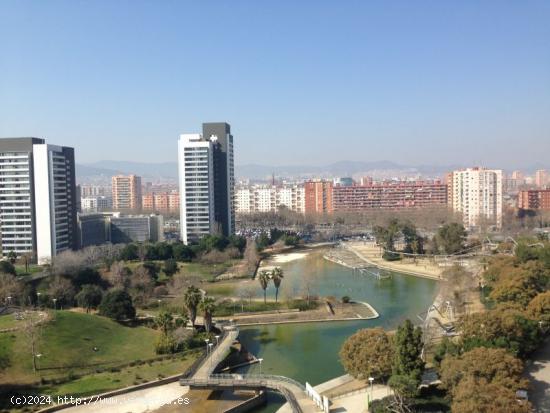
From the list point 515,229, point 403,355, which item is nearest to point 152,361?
point 403,355

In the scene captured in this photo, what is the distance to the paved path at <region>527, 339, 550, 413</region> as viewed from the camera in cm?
1669

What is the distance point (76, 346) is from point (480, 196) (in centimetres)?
6379

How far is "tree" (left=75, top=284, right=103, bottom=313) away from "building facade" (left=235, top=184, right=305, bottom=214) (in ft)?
211

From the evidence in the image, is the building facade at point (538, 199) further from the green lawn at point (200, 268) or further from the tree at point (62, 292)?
the tree at point (62, 292)

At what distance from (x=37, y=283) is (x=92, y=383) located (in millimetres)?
17249

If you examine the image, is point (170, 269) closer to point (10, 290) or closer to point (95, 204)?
point (10, 290)

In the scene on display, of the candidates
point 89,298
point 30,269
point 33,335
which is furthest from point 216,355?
point 30,269

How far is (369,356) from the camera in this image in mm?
18281

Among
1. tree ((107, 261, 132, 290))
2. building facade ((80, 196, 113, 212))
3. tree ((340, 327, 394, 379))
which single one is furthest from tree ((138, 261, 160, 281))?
building facade ((80, 196, 113, 212))

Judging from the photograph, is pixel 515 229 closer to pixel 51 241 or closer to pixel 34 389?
pixel 51 241

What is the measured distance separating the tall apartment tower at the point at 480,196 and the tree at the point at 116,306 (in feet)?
184

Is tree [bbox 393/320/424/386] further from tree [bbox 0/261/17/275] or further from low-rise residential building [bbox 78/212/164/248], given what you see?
low-rise residential building [bbox 78/212/164/248]

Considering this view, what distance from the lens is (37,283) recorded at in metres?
34.0

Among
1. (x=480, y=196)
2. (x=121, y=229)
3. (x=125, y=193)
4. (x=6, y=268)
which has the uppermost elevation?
(x=125, y=193)
